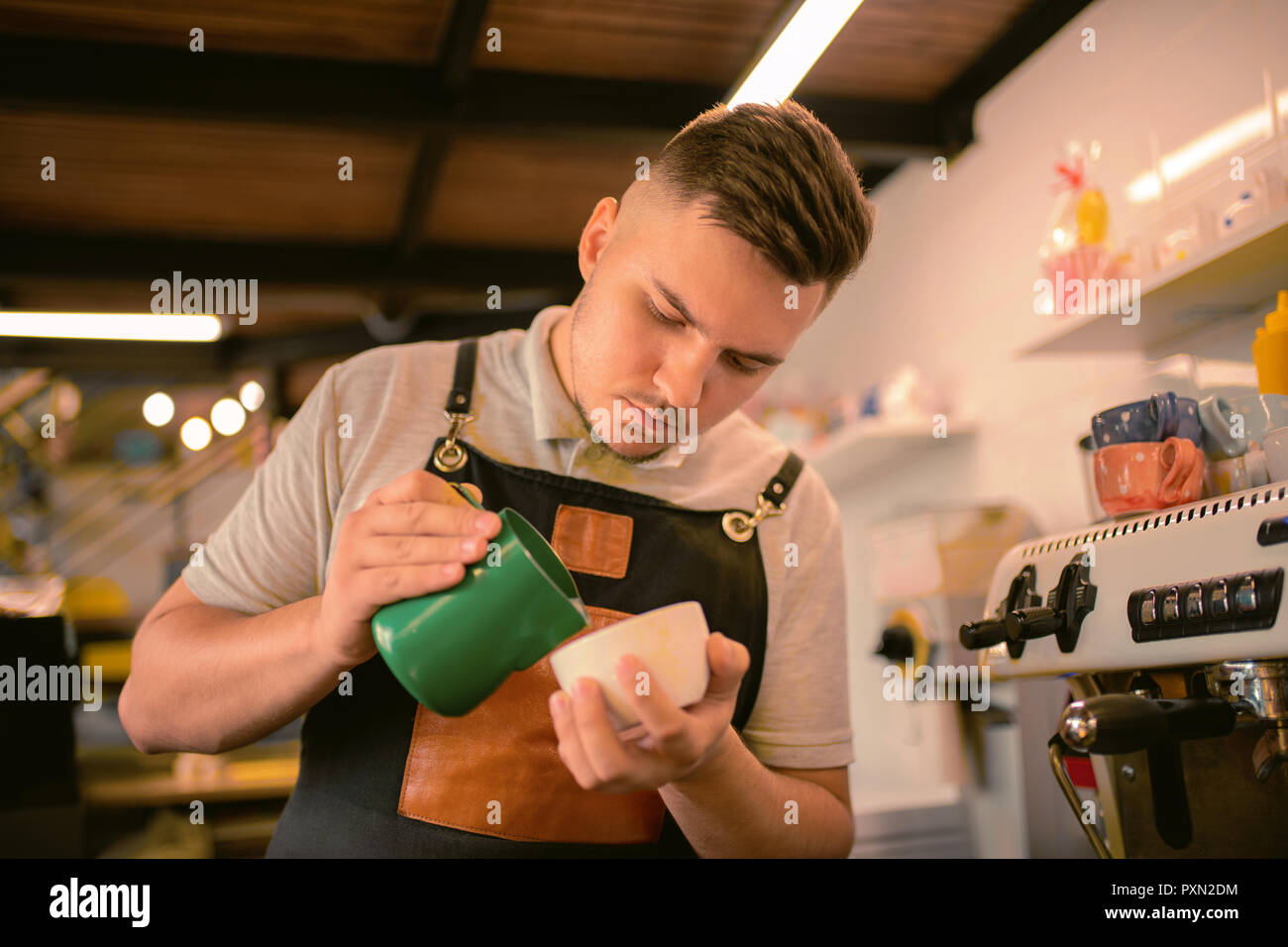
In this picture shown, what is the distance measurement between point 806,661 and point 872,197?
213 cm

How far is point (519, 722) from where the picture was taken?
3.12 feet

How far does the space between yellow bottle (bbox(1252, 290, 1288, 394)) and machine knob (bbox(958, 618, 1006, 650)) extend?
19.1 inches

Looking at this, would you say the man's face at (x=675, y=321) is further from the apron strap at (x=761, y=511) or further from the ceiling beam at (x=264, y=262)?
the ceiling beam at (x=264, y=262)

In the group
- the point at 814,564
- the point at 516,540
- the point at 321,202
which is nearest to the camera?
the point at 516,540

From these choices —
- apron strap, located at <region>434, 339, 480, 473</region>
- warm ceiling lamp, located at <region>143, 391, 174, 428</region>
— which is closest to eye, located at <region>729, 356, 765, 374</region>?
apron strap, located at <region>434, 339, 480, 473</region>

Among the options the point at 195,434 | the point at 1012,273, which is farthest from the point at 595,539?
the point at 195,434

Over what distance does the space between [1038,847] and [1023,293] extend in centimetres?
139

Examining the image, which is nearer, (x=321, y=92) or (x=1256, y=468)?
(x=1256, y=468)

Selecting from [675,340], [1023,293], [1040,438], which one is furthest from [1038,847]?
[675,340]

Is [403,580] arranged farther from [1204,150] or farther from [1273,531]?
[1204,150]

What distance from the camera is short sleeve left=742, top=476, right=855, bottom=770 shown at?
3.53ft
